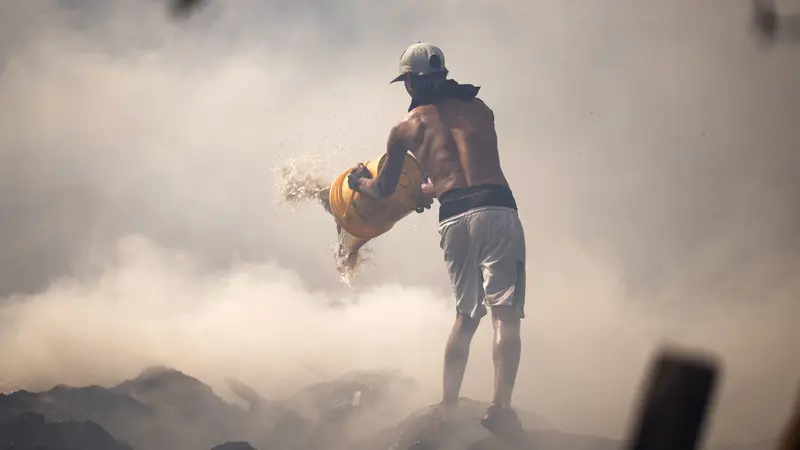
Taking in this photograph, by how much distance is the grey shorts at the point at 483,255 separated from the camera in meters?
7.50

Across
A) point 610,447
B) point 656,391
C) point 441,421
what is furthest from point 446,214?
point 656,391

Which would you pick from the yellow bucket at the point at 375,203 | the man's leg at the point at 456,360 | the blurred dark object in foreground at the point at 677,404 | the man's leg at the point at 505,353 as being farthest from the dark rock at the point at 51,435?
the blurred dark object in foreground at the point at 677,404

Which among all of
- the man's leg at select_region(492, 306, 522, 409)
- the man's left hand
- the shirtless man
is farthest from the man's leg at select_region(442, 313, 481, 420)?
the man's left hand

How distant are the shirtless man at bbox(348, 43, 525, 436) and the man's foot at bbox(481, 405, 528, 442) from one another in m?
0.02

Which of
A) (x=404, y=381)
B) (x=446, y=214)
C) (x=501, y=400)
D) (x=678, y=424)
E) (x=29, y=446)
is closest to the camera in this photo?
(x=678, y=424)

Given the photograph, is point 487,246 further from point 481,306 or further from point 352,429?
point 352,429

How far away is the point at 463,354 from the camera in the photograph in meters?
7.57

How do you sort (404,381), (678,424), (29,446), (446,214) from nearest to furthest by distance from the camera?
1. (678,424)
2. (446,214)
3. (29,446)
4. (404,381)

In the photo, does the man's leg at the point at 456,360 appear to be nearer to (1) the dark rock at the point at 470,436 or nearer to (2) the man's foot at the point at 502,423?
(1) the dark rock at the point at 470,436

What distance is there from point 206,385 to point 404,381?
88.1 inches

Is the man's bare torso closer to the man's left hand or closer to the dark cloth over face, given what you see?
the dark cloth over face

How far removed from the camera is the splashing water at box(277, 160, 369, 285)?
8305 millimetres

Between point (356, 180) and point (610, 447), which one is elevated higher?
point (356, 180)

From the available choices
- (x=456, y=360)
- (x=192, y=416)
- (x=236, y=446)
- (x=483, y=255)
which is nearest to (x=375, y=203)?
(x=483, y=255)
